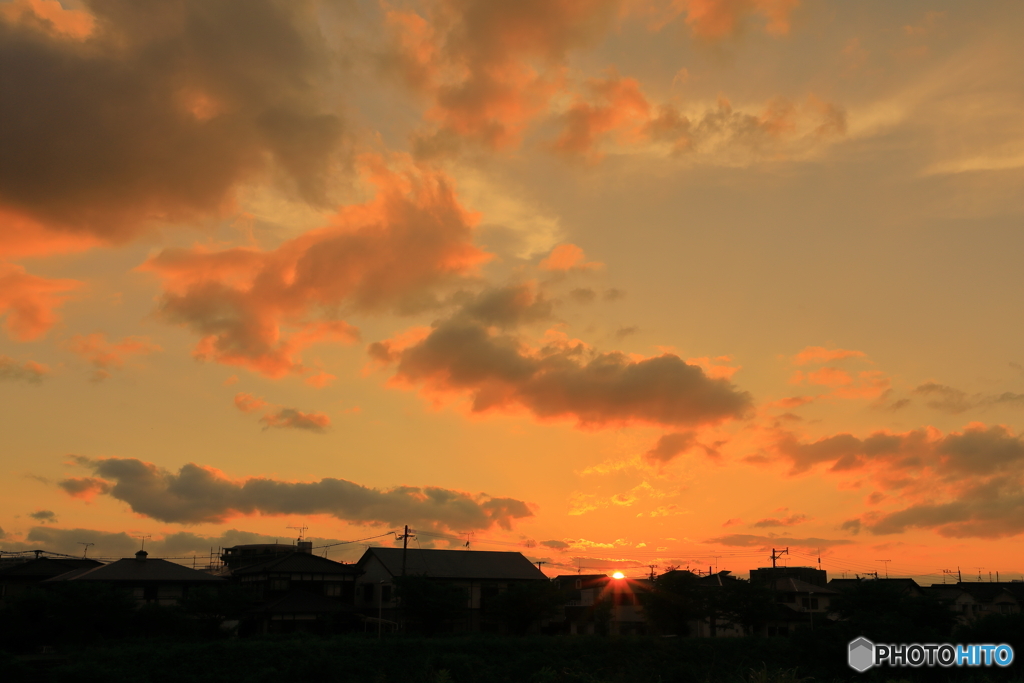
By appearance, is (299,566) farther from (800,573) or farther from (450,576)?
(800,573)

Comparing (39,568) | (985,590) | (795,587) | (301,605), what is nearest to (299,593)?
(301,605)

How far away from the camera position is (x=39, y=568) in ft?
202

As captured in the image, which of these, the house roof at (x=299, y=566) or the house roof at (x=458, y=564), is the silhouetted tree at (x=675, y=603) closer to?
the house roof at (x=458, y=564)

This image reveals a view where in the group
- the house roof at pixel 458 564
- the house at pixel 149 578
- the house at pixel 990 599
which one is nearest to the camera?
the house at pixel 149 578

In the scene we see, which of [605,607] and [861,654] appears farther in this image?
[605,607]

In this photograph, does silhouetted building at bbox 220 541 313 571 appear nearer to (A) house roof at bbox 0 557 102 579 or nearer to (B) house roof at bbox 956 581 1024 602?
(A) house roof at bbox 0 557 102 579

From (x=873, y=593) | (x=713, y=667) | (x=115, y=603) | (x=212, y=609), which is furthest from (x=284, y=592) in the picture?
(x=873, y=593)

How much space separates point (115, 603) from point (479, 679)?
78.2 ft

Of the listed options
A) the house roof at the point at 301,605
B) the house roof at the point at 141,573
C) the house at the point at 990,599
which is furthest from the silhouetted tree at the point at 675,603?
the house at the point at 990,599

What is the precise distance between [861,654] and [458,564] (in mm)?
36413

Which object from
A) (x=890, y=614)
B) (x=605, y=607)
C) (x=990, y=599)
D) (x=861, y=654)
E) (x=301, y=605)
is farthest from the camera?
(x=990, y=599)

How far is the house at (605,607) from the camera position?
6794 centimetres

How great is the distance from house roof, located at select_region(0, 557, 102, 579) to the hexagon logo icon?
195 feet

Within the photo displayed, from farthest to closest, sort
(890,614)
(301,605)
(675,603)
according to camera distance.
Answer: (675,603) < (301,605) < (890,614)
